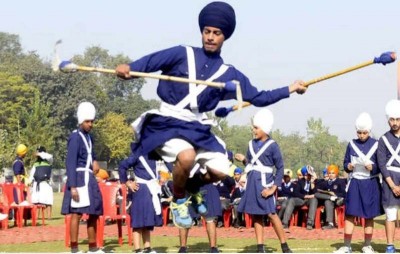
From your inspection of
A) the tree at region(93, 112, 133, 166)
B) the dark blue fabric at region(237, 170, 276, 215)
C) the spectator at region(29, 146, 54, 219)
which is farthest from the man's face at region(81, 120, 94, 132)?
the tree at region(93, 112, 133, 166)

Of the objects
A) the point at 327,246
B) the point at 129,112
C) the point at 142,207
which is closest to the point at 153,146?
the point at 142,207

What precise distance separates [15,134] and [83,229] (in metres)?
59.7

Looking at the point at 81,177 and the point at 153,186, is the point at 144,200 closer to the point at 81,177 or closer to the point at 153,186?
the point at 153,186

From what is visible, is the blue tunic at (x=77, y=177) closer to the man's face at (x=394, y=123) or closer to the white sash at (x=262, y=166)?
the white sash at (x=262, y=166)

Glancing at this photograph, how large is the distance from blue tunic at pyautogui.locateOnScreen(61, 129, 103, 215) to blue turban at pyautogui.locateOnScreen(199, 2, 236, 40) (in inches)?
189

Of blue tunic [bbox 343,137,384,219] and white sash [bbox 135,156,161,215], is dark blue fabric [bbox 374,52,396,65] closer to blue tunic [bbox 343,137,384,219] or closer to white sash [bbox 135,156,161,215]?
blue tunic [bbox 343,137,384,219]

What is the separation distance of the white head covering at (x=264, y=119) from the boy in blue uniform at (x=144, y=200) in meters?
1.77

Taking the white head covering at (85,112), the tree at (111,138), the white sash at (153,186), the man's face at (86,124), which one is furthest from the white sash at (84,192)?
the tree at (111,138)

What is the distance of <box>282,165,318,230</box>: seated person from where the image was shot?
64.9 feet

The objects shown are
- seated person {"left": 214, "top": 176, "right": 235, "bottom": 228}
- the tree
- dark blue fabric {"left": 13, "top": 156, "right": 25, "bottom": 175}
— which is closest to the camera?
seated person {"left": 214, "top": 176, "right": 235, "bottom": 228}

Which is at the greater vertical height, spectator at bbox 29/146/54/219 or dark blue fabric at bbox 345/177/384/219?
spectator at bbox 29/146/54/219

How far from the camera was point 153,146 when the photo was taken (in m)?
8.15

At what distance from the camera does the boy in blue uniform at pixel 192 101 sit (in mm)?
A: 8117

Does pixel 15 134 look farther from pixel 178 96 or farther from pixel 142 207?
pixel 178 96
